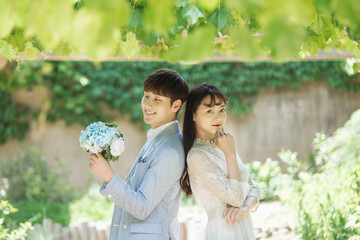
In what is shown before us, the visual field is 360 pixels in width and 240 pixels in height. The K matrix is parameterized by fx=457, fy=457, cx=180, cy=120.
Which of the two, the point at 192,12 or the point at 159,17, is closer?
the point at 159,17

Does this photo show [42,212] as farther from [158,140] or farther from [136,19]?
[136,19]

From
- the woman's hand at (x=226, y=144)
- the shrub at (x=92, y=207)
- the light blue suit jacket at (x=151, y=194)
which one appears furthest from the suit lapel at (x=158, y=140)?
the shrub at (x=92, y=207)

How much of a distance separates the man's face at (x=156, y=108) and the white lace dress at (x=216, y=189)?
0.22 metres

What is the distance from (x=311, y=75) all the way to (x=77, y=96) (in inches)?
152

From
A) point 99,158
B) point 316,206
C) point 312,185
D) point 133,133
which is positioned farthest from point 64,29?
point 133,133

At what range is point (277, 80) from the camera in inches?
294

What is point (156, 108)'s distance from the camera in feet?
7.61

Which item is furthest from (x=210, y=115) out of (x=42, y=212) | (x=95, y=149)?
(x=42, y=212)


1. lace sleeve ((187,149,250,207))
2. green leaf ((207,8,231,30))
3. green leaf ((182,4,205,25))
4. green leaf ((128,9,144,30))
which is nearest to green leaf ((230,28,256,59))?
green leaf ((182,4,205,25))

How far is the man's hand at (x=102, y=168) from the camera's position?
2.03m

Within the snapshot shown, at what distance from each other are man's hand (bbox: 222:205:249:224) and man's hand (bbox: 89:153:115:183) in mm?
628

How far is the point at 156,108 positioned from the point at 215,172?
17.2 inches

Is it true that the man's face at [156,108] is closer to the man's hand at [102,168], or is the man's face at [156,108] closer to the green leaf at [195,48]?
the man's hand at [102,168]

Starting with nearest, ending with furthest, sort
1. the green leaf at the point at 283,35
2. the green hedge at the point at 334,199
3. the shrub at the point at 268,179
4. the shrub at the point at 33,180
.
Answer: the green leaf at the point at 283,35
the green hedge at the point at 334,199
the shrub at the point at 268,179
the shrub at the point at 33,180
